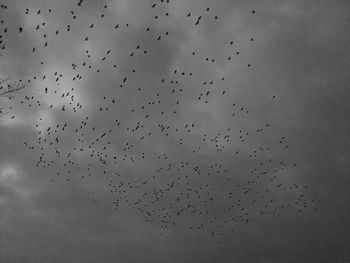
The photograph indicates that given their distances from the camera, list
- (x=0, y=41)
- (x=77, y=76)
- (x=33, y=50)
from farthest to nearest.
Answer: (x=77, y=76) → (x=33, y=50) → (x=0, y=41)

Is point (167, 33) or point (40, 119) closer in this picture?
point (167, 33)

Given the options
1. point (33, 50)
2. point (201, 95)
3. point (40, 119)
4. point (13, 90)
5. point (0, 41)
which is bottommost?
point (13, 90)

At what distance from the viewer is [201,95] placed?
34.6m

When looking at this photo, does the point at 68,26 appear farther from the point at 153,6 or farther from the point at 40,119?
the point at 40,119

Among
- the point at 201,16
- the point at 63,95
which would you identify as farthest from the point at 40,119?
the point at 201,16

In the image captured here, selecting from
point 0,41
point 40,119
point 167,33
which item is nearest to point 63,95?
point 40,119

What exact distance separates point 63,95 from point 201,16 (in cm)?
1430

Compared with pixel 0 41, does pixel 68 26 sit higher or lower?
higher

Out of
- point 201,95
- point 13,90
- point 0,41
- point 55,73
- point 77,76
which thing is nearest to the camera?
point 13,90

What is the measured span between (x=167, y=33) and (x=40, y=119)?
16544 mm

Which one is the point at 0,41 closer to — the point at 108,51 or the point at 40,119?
the point at 108,51

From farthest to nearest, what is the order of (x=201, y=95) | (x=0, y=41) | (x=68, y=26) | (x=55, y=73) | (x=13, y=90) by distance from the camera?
(x=201, y=95), (x=55, y=73), (x=68, y=26), (x=0, y=41), (x=13, y=90)

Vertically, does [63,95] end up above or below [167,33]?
Result: below

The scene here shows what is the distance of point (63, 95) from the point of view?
101 ft
